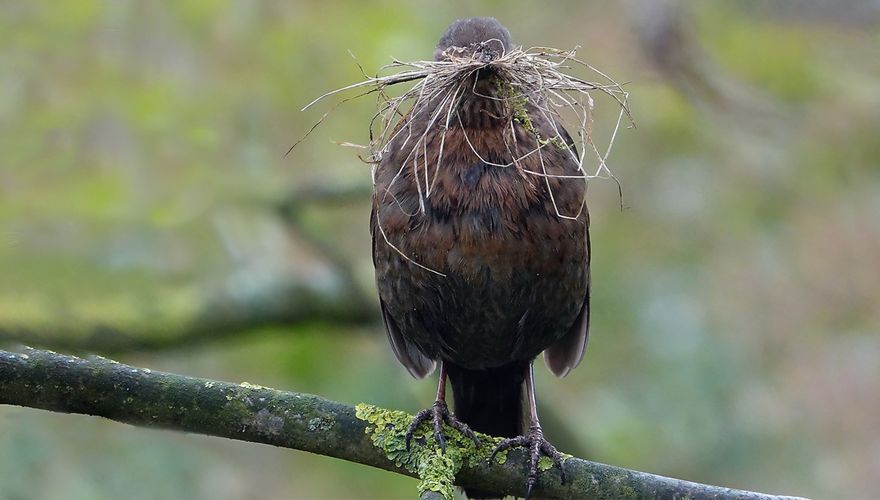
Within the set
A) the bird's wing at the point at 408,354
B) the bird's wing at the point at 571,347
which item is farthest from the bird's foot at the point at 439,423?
the bird's wing at the point at 571,347

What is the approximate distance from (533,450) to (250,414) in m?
0.96

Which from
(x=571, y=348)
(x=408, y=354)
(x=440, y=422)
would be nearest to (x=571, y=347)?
(x=571, y=348)

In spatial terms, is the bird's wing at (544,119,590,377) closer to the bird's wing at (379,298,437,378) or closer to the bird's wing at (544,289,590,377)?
the bird's wing at (544,289,590,377)

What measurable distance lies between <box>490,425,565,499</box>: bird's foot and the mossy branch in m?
0.04

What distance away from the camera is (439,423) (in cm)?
382

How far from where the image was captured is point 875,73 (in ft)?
21.7

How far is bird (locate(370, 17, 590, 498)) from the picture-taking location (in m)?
3.80

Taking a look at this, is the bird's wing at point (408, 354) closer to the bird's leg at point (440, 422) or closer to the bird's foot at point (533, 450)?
the bird's leg at point (440, 422)

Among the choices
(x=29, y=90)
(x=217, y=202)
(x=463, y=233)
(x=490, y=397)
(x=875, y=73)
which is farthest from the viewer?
(x=875, y=73)

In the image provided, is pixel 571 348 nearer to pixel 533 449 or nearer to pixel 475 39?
pixel 533 449

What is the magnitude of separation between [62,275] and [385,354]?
1775mm

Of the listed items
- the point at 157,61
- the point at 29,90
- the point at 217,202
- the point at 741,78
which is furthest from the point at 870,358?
the point at 29,90

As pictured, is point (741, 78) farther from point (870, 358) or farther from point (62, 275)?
point (62, 275)

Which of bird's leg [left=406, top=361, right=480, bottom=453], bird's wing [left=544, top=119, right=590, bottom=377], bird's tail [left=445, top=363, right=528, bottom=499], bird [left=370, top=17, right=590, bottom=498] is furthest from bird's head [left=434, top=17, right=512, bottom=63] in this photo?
bird's tail [left=445, top=363, right=528, bottom=499]
